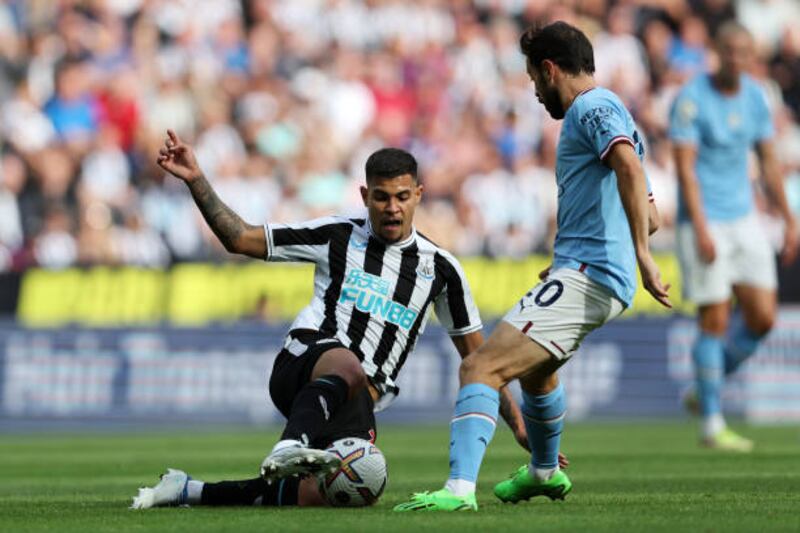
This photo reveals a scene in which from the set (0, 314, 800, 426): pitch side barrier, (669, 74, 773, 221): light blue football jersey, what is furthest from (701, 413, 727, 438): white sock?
(0, 314, 800, 426): pitch side barrier

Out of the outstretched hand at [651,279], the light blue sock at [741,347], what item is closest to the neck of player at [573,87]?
the outstretched hand at [651,279]

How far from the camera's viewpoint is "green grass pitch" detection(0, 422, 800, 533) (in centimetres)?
600

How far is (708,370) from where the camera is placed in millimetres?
11617

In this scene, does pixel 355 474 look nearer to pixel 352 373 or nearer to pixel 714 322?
pixel 352 373

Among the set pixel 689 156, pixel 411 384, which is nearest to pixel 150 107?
pixel 411 384

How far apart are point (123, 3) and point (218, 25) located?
1.30m

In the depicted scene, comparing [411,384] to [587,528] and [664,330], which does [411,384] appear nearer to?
[664,330]

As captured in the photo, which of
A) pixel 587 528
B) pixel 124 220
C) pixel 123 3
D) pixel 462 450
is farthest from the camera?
pixel 123 3

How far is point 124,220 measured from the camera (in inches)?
733

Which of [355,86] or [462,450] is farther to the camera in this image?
[355,86]

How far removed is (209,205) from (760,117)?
235 inches

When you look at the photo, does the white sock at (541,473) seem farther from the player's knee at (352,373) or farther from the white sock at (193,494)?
the white sock at (193,494)

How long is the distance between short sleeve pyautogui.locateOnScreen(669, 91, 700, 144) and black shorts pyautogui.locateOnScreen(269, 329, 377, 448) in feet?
16.5

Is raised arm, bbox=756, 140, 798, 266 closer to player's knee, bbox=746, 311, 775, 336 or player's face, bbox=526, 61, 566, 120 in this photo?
player's knee, bbox=746, 311, 775, 336
